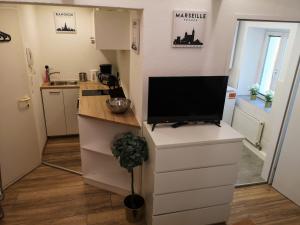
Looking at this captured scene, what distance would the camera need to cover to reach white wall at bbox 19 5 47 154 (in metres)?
3.20

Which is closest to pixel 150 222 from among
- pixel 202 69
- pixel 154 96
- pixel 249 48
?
pixel 154 96

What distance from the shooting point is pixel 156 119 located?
2.30 metres

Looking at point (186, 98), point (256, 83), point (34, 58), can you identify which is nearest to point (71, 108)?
point (34, 58)

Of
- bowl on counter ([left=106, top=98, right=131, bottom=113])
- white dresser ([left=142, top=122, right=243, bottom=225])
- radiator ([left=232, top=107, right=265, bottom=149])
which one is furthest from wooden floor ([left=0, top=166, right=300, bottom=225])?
bowl on counter ([left=106, top=98, right=131, bottom=113])

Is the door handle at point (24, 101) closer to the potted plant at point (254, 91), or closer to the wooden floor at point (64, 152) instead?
the wooden floor at point (64, 152)

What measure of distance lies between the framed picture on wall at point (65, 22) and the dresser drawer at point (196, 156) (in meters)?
3.14

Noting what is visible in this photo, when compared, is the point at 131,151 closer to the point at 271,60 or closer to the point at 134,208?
the point at 134,208

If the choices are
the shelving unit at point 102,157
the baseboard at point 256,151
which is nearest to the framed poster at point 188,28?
the shelving unit at point 102,157

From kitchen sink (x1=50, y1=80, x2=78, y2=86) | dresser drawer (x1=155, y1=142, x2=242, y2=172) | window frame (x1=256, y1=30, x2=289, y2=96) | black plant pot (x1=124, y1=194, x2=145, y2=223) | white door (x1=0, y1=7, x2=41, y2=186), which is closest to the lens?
dresser drawer (x1=155, y1=142, x2=242, y2=172)

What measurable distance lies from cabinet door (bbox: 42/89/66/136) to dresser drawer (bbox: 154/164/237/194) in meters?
2.64

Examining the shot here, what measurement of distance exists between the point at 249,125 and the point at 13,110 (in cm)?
350

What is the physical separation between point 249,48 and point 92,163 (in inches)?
127

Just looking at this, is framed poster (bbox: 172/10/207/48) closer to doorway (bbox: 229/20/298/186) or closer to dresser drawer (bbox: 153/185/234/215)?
dresser drawer (bbox: 153/185/234/215)

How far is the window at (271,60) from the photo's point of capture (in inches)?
152
